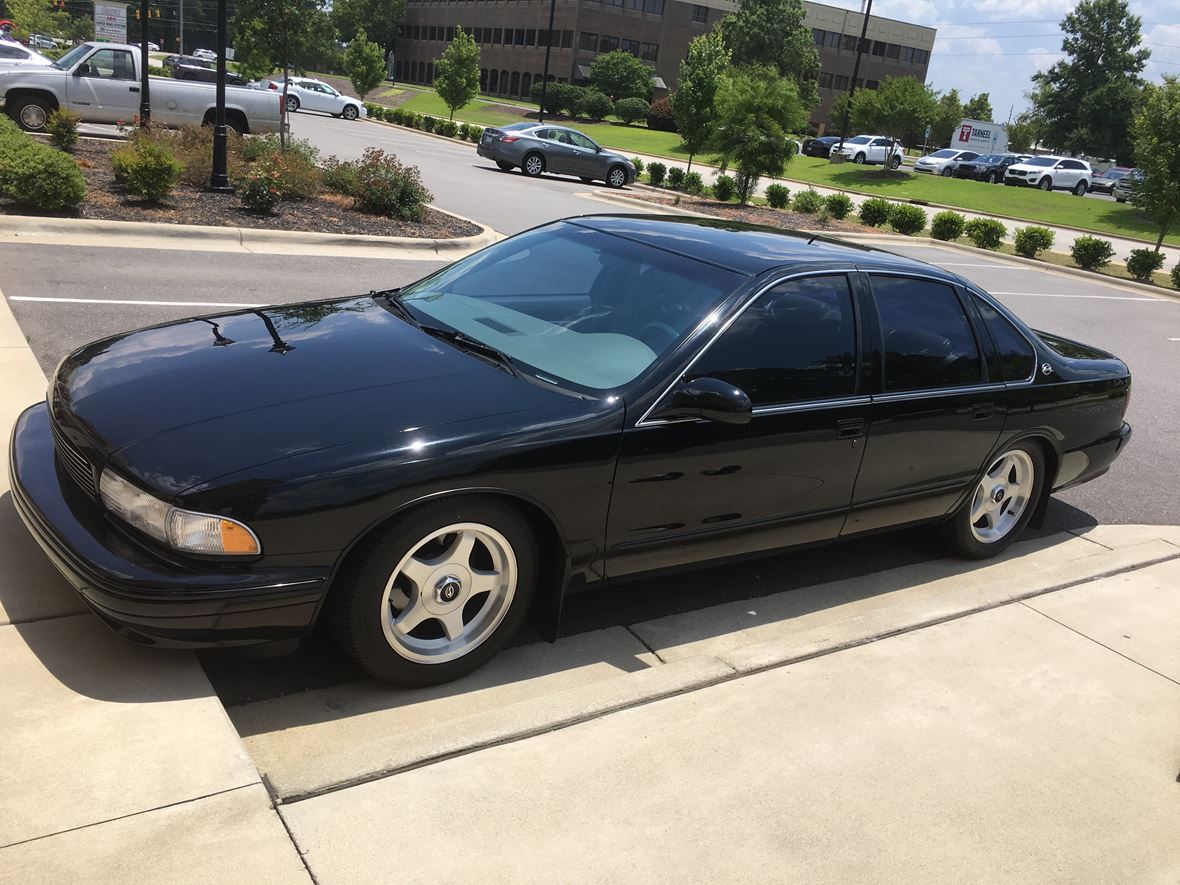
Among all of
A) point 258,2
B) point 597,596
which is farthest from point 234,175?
point 597,596

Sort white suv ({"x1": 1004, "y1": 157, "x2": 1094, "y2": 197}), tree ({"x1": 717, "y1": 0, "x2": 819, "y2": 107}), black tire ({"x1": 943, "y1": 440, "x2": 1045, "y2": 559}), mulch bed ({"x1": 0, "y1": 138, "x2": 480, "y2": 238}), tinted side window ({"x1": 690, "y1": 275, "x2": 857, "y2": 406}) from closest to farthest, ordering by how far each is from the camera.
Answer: tinted side window ({"x1": 690, "y1": 275, "x2": 857, "y2": 406}), black tire ({"x1": 943, "y1": 440, "x2": 1045, "y2": 559}), mulch bed ({"x1": 0, "y1": 138, "x2": 480, "y2": 238}), white suv ({"x1": 1004, "y1": 157, "x2": 1094, "y2": 197}), tree ({"x1": 717, "y1": 0, "x2": 819, "y2": 107})

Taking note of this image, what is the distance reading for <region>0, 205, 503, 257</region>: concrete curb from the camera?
1098cm

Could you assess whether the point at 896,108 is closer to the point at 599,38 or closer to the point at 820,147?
the point at 820,147

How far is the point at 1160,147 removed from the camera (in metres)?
23.8

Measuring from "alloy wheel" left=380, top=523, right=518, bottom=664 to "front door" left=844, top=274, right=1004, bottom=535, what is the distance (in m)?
1.88

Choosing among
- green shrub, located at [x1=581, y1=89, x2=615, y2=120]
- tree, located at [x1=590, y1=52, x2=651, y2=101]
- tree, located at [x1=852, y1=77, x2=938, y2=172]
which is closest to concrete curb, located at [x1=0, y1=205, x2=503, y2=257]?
tree, located at [x1=852, y1=77, x2=938, y2=172]

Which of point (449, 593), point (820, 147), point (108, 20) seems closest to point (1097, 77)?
point (820, 147)

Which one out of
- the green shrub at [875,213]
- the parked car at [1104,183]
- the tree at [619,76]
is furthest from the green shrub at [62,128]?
the tree at [619,76]

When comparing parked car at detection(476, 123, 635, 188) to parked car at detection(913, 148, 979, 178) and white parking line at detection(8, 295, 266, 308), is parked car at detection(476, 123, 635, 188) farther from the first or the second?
parked car at detection(913, 148, 979, 178)

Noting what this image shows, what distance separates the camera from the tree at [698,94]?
3056cm

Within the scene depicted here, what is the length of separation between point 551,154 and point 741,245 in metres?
24.4

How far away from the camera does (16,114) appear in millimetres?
18484

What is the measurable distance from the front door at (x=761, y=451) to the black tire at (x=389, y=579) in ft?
1.34

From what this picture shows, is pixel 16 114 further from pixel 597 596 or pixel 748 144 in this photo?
pixel 597 596
